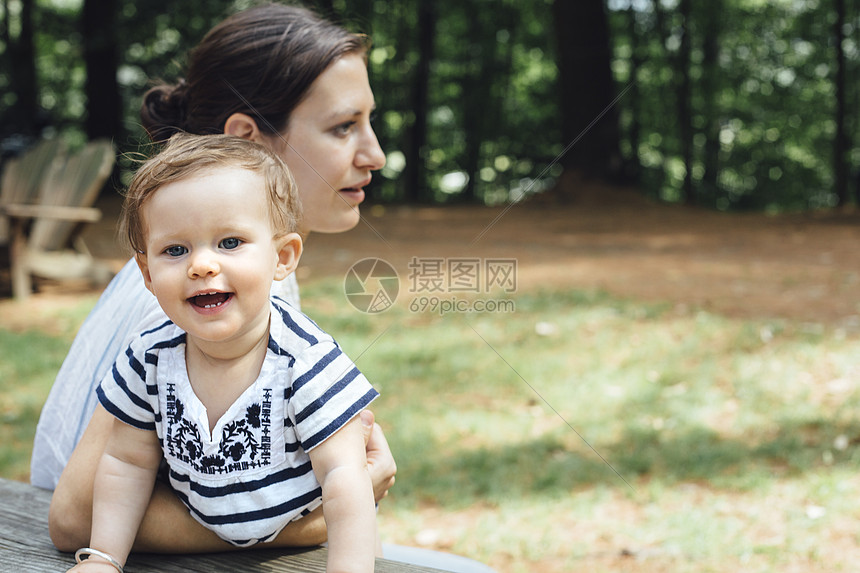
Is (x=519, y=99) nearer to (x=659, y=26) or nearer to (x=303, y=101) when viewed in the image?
(x=659, y=26)

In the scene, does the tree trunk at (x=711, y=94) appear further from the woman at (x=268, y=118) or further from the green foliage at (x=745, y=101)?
the woman at (x=268, y=118)

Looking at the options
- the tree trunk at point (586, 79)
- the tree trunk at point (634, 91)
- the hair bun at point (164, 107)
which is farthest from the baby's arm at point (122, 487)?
the tree trunk at point (634, 91)

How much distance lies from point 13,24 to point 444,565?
62.5 feet

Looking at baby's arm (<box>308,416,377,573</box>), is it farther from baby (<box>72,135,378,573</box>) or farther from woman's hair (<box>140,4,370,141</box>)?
woman's hair (<box>140,4,370,141</box>)

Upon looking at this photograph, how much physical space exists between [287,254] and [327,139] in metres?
0.55

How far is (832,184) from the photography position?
18109 mm

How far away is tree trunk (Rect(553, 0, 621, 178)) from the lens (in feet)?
35.2

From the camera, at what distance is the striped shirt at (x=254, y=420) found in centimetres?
107

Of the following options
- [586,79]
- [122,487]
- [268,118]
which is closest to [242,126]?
[268,118]

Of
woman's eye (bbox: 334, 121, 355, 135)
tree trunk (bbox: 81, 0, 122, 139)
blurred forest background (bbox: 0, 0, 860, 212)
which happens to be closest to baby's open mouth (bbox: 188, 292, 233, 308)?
woman's eye (bbox: 334, 121, 355, 135)

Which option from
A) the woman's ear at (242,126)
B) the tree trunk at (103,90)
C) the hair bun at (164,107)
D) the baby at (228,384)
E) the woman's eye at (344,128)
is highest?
the hair bun at (164,107)

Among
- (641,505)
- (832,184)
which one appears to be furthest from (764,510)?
(832,184)

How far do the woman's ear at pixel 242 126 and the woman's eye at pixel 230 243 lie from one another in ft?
2.00

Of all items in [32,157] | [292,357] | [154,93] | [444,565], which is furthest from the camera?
[32,157]
